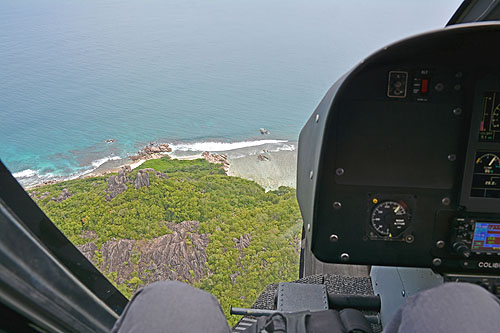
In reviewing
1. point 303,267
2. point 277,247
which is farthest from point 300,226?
point 303,267

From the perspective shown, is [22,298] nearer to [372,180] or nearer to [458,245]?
[372,180]

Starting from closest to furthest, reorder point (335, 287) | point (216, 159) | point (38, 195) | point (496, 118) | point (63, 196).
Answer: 1. point (38, 195)
2. point (63, 196)
3. point (496, 118)
4. point (216, 159)
5. point (335, 287)

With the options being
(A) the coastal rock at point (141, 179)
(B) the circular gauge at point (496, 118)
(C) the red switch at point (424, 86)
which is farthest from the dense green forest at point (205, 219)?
(B) the circular gauge at point (496, 118)

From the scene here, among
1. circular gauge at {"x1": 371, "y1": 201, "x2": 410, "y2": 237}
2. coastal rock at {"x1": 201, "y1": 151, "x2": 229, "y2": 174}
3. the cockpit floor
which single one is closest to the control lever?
circular gauge at {"x1": 371, "y1": 201, "x2": 410, "y2": 237}

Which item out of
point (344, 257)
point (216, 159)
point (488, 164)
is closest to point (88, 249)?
point (216, 159)

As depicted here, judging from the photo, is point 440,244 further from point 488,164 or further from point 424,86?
point 424,86

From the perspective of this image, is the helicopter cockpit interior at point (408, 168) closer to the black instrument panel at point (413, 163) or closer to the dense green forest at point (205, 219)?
the black instrument panel at point (413, 163)
